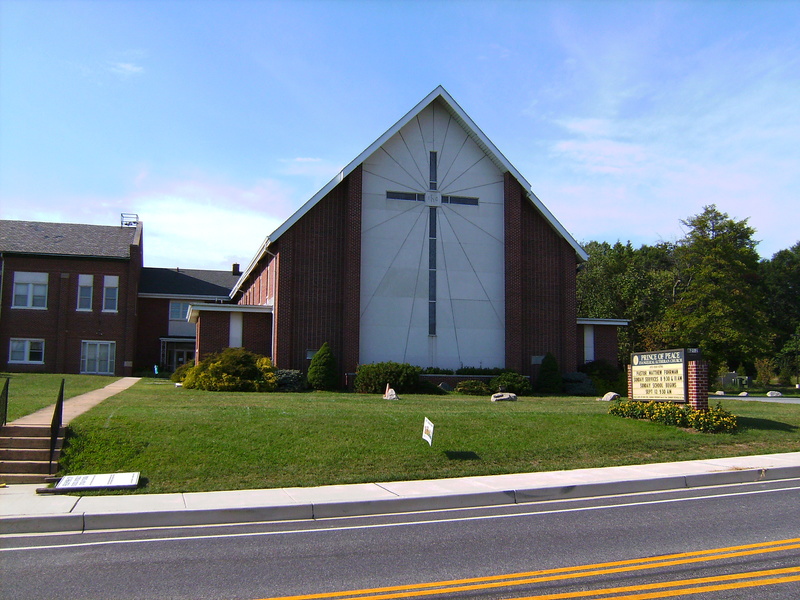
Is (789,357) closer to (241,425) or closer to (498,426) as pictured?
(498,426)

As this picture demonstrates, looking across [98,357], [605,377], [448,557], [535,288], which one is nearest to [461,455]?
[448,557]

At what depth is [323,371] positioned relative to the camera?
97.7ft

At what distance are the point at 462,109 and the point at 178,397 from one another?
1865 centimetres

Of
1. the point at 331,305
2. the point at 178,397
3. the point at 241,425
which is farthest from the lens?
the point at 331,305

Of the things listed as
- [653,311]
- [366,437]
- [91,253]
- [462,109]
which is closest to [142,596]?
[366,437]

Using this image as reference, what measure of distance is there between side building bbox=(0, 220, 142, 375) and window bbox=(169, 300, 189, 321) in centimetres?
517

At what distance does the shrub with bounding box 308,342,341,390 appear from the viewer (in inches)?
1171

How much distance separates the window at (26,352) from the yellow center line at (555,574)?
136 feet

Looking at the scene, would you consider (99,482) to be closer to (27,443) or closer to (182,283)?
(27,443)

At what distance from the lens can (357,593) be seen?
22.5 feet

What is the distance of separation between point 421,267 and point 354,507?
22259mm

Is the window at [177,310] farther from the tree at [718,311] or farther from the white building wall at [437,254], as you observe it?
the tree at [718,311]

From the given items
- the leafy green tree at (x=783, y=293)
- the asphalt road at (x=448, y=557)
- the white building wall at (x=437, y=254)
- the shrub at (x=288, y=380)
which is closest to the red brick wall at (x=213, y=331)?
the shrub at (x=288, y=380)

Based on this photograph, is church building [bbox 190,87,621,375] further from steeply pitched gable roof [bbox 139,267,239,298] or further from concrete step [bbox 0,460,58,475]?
steeply pitched gable roof [bbox 139,267,239,298]
